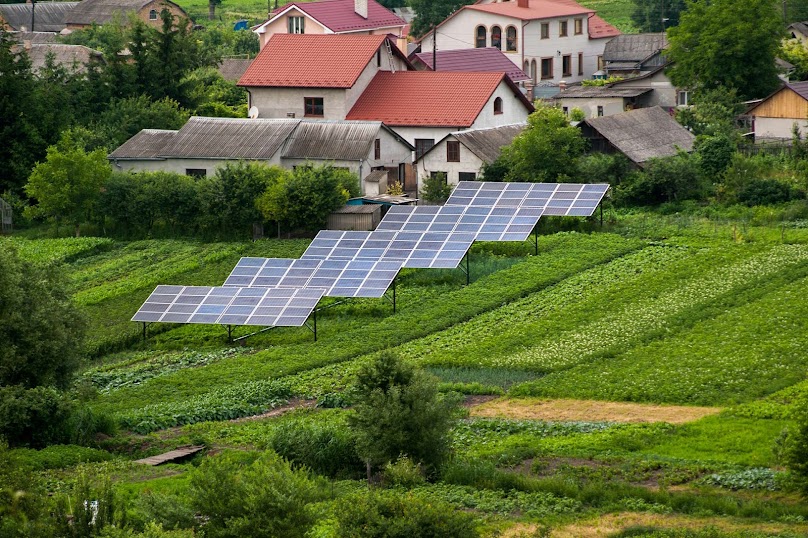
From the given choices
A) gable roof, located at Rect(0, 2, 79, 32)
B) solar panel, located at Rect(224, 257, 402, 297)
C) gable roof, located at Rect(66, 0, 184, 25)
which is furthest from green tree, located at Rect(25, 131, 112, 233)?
gable roof, located at Rect(0, 2, 79, 32)

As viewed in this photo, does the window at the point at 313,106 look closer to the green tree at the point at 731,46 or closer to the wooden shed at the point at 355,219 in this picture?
the wooden shed at the point at 355,219

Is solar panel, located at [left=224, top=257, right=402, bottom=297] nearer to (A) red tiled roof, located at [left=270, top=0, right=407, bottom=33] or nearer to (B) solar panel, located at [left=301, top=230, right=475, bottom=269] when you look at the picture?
(B) solar panel, located at [left=301, top=230, right=475, bottom=269]

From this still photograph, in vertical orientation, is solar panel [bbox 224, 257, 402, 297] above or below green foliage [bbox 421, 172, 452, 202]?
below

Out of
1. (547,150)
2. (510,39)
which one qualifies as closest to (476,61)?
(510,39)

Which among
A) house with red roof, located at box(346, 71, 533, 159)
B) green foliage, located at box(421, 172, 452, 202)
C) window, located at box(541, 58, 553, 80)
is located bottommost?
green foliage, located at box(421, 172, 452, 202)

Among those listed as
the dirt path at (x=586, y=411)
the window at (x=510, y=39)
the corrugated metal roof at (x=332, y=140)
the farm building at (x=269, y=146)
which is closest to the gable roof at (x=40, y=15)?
the window at (x=510, y=39)

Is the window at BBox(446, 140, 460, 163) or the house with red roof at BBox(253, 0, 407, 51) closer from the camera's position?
the window at BBox(446, 140, 460, 163)

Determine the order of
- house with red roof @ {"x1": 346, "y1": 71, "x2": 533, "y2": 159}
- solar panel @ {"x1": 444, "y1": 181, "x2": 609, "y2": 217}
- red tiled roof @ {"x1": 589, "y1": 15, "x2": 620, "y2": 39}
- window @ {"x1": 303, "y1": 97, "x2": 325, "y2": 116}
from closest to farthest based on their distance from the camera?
solar panel @ {"x1": 444, "y1": 181, "x2": 609, "y2": 217} < house with red roof @ {"x1": 346, "y1": 71, "x2": 533, "y2": 159} < window @ {"x1": 303, "y1": 97, "x2": 325, "y2": 116} < red tiled roof @ {"x1": 589, "y1": 15, "x2": 620, "y2": 39}
